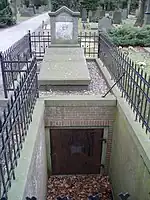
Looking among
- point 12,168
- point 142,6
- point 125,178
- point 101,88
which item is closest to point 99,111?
point 101,88

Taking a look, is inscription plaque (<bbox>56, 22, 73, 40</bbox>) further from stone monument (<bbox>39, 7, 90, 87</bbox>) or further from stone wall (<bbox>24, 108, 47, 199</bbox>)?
stone wall (<bbox>24, 108, 47, 199</bbox>)

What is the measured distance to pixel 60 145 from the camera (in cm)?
594

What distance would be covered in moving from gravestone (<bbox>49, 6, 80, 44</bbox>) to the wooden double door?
4748 millimetres

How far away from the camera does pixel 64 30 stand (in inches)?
367

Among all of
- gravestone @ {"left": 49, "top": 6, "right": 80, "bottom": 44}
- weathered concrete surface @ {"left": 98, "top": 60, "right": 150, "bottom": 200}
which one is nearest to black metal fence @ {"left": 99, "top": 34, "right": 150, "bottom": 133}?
weathered concrete surface @ {"left": 98, "top": 60, "right": 150, "bottom": 200}

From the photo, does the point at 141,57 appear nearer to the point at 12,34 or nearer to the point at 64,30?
the point at 64,30

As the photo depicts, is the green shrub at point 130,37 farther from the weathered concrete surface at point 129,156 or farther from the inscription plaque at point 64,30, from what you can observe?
the weathered concrete surface at point 129,156

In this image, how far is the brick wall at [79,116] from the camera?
5280 mm

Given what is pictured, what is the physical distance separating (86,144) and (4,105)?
226cm

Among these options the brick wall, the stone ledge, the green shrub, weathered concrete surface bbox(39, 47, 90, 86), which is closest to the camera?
the stone ledge

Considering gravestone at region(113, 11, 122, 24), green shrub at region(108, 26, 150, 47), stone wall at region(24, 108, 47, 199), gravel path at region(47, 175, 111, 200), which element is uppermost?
gravestone at region(113, 11, 122, 24)

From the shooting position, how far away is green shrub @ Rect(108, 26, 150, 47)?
525 inches

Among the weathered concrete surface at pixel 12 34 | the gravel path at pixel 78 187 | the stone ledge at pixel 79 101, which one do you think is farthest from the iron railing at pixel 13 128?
the weathered concrete surface at pixel 12 34

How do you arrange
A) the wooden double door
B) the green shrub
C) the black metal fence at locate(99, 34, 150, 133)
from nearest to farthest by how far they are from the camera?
the black metal fence at locate(99, 34, 150, 133), the wooden double door, the green shrub
